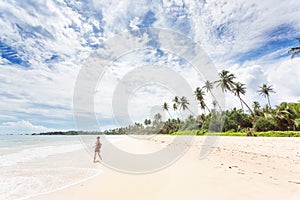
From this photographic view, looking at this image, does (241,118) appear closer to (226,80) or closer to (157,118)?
(226,80)

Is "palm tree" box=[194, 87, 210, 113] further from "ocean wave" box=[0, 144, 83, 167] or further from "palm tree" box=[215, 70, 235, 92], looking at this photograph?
"ocean wave" box=[0, 144, 83, 167]

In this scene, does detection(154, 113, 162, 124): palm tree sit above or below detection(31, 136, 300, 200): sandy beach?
above

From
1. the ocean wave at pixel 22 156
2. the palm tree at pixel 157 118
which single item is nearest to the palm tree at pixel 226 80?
the ocean wave at pixel 22 156

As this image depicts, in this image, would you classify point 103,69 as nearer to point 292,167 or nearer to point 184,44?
point 184,44

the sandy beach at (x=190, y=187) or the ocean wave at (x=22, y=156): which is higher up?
the ocean wave at (x=22, y=156)

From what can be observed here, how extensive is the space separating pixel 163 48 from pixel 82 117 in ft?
44.7

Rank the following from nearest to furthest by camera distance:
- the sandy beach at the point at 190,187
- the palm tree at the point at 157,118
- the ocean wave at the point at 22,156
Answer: the sandy beach at the point at 190,187
the ocean wave at the point at 22,156
the palm tree at the point at 157,118

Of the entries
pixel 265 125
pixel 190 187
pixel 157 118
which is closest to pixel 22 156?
pixel 190 187

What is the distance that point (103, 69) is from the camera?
19.8 meters

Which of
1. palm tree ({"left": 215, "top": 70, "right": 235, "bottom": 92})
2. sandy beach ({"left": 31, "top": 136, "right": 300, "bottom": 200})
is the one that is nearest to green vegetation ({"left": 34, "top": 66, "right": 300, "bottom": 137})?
palm tree ({"left": 215, "top": 70, "right": 235, "bottom": 92})

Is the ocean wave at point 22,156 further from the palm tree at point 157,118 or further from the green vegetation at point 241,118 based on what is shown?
the palm tree at point 157,118

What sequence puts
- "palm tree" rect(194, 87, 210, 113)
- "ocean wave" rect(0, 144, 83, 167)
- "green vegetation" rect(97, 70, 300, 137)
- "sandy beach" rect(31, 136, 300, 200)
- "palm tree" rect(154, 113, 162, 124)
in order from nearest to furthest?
1. "sandy beach" rect(31, 136, 300, 200)
2. "ocean wave" rect(0, 144, 83, 167)
3. "green vegetation" rect(97, 70, 300, 137)
4. "palm tree" rect(194, 87, 210, 113)
5. "palm tree" rect(154, 113, 162, 124)

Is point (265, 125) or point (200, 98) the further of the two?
point (200, 98)

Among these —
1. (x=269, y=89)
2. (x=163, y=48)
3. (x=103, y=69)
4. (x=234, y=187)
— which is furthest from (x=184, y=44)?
(x=269, y=89)
